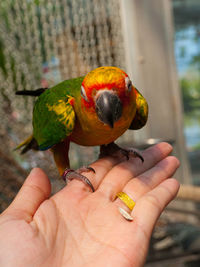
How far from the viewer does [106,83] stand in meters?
0.88

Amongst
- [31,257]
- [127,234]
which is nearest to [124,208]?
[127,234]

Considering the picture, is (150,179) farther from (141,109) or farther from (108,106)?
(108,106)

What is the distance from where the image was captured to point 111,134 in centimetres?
103

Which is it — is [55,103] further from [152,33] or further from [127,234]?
[152,33]

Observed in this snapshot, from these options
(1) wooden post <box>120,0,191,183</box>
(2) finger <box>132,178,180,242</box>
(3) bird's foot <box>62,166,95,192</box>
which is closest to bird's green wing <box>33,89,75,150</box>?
(3) bird's foot <box>62,166,95,192</box>

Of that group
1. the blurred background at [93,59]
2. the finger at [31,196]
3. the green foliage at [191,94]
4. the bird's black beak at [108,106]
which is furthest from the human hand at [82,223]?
the green foliage at [191,94]

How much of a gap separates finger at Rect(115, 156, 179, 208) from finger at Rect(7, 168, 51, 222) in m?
0.26

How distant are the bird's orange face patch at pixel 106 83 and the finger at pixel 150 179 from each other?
0.34m

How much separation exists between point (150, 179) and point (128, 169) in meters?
0.10

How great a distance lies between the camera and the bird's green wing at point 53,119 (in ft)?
3.43

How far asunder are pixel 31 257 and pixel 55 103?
59cm

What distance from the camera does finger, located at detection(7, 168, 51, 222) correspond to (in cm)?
78

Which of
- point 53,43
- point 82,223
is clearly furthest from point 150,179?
point 53,43

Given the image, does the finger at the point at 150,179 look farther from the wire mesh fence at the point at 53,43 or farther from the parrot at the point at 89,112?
the wire mesh fence at the point at 53,43
